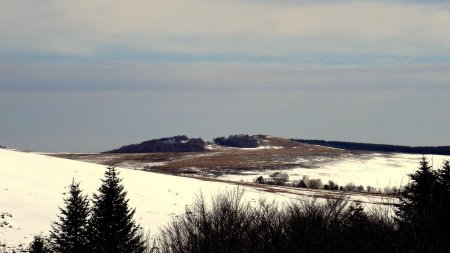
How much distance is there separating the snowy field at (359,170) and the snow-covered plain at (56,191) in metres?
47.7

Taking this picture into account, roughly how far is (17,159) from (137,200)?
1655 centimetres

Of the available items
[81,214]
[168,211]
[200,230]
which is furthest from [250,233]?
[168,211]

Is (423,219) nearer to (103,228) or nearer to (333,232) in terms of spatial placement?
(333,232)

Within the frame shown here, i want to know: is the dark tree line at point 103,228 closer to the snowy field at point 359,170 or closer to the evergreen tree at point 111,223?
the evergreen tree at point 111,223

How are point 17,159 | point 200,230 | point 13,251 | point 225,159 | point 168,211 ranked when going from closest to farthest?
point 200,230 → point 13,251 → point 168,211 → point 17,159 → point 225,159

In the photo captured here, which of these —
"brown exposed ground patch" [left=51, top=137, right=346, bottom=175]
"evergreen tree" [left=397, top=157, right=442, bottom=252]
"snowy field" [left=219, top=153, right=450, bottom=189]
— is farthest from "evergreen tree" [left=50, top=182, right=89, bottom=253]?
"brown exposed ground patch" [left=51, top=137, right=346, bottom=175]

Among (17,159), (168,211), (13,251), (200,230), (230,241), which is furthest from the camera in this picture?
(17,159)

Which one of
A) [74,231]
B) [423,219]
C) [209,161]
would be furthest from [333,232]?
[209,161]

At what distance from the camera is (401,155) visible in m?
168

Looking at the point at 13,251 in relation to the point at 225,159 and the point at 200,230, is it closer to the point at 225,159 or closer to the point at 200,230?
the point at 200,230

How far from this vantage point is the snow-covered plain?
1882 inches

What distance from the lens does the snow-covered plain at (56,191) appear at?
47812mm

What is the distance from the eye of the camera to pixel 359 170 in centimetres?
13800

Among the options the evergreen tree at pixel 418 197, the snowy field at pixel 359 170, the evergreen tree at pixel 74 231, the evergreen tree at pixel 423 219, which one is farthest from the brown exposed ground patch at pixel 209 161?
the evergreen tree at pixel 74 231
